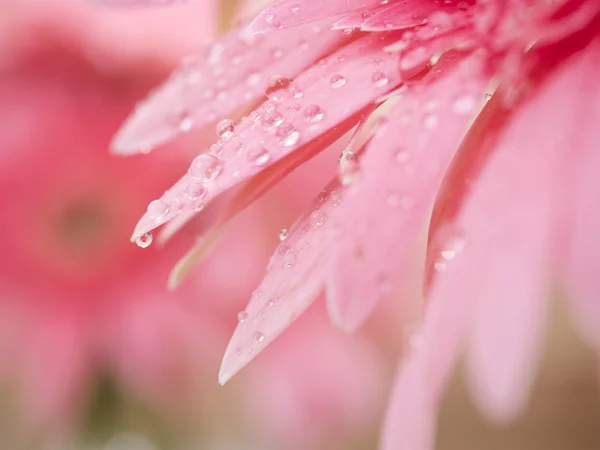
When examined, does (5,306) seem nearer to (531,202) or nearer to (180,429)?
(180,429)

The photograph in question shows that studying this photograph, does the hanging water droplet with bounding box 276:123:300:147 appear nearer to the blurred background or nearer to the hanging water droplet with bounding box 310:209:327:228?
the hanging water droplet with bounding box 310:209:327:228

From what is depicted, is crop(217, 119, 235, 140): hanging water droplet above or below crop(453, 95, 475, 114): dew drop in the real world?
above

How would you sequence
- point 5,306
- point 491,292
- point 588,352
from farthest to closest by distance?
point 588,352
point 5,306
point 491,292

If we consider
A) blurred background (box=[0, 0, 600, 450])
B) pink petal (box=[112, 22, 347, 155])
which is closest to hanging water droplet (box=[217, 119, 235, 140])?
pink petal (box=[112, 22, 347, 155])

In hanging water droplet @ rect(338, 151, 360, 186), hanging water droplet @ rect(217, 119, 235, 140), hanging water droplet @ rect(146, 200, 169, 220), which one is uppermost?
hanging water droplet @ rect(146, 200, 169, 220)

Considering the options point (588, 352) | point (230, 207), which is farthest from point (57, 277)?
point (588, 352)

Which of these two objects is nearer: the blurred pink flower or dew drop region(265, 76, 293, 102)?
dew drop region(265, 76, 293, 102)

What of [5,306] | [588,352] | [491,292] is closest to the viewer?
[491,292]

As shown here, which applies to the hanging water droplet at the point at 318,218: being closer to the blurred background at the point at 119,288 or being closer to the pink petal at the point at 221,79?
the pink petal at the point at 221,79
